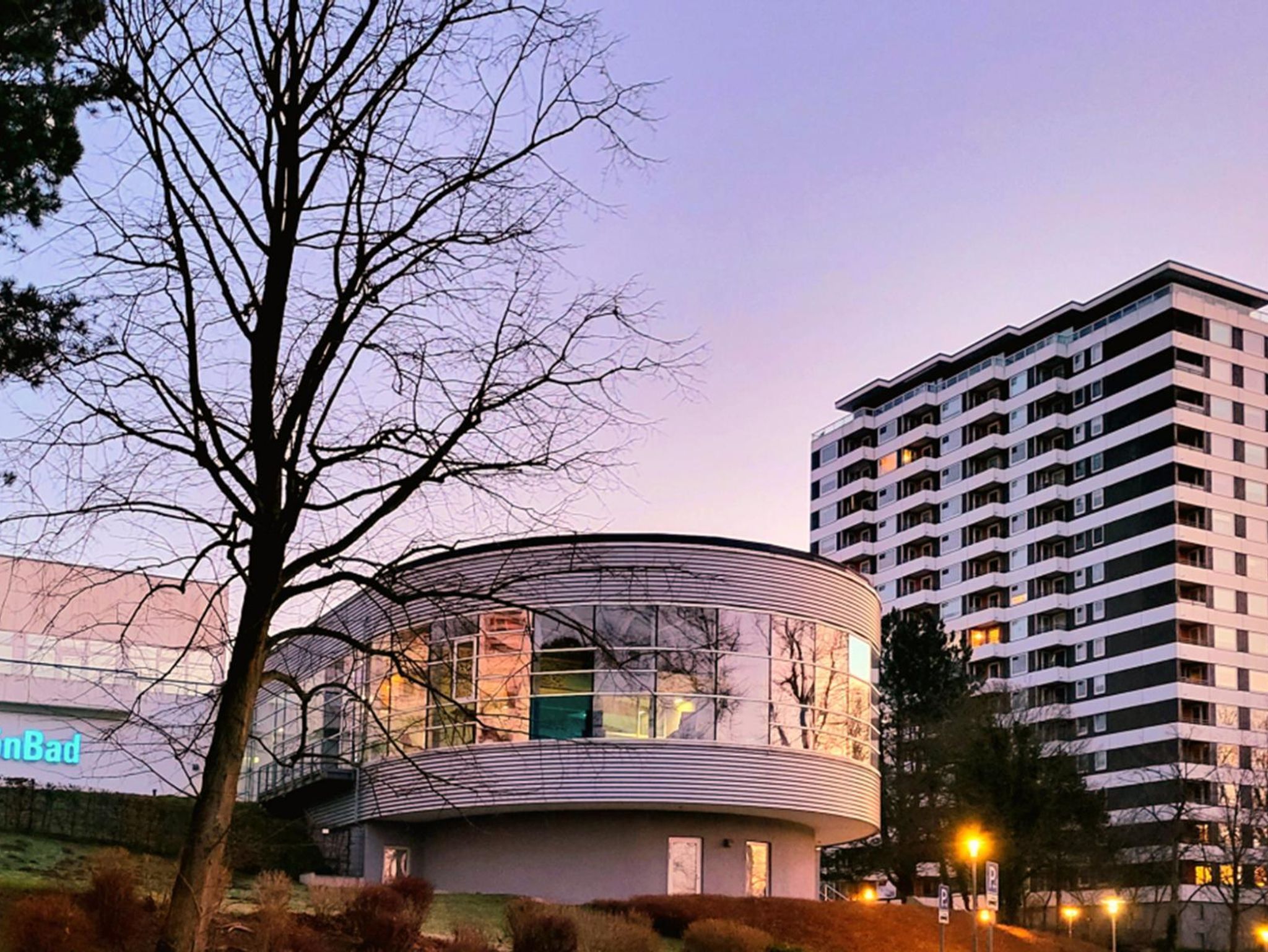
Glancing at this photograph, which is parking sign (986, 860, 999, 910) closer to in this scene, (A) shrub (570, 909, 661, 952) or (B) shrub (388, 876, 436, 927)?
(A) shrub (570, 909, 661, 952)

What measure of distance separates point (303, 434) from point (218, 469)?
0.74m

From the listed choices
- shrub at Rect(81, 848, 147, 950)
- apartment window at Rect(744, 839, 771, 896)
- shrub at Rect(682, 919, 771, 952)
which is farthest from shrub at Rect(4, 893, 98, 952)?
apartment window at Rect(744, 839, 771, 896)

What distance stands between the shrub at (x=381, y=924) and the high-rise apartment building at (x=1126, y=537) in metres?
69.1

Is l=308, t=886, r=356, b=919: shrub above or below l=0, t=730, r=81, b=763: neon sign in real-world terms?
below

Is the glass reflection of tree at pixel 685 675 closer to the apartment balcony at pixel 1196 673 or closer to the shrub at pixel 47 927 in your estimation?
the shrub at pixel 47 927

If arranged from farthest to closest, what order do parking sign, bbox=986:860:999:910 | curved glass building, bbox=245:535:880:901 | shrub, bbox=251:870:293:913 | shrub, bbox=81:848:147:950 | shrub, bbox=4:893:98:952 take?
curved glass building, bbox=245:535:880:901
parking sign, bbox=986:860:999:910
shrub, bbox=251:870:293:913
shrub, bbox=81:848:147:950
shrub, bbox=4:893:98:952

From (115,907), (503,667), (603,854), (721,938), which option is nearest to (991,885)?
(721,938)

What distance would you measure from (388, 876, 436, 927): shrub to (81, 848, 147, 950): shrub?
5.65 meters

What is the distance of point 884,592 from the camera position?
127 m

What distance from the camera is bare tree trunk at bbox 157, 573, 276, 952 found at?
12.8m

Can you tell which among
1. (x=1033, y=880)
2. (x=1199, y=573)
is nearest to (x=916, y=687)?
(x=1033, y=880)

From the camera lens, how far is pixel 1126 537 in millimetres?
105438

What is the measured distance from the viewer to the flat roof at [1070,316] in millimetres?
107750

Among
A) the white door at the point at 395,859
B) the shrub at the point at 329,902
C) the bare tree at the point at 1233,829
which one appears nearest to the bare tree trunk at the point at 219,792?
the shrub at the point at 329,902
